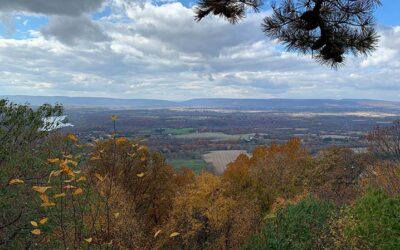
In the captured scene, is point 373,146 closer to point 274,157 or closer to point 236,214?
point 274,157

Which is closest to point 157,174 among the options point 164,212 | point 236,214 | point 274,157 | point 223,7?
point 164,212

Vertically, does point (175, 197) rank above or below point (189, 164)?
above

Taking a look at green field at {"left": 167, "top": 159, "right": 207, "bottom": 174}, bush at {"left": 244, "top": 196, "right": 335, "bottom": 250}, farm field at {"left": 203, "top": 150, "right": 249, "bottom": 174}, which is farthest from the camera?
farm field at {"left": 203, "top": 150, "right": 249, "bottom": 174}

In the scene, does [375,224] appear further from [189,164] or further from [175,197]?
[189,164]

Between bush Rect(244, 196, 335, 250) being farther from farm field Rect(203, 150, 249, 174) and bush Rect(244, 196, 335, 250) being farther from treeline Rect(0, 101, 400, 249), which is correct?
farm field Rect(203, 150, 249, 174)

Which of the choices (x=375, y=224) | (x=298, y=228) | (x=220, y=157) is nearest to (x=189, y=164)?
(x=220, y=157)

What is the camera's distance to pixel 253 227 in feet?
119

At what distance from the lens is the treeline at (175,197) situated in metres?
13.5

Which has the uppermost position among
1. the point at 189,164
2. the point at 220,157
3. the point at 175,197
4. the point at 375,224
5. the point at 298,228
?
the point at 375,224

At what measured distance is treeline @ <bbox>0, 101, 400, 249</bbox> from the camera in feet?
44.4

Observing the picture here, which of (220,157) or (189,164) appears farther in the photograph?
(220,157)

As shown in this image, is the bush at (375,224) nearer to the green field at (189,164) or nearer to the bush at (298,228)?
the bush at (298,228)

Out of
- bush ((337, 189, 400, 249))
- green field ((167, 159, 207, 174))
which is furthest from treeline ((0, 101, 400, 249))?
green field ((167, 159, 207, 174))

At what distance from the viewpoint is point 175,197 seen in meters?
36.5
